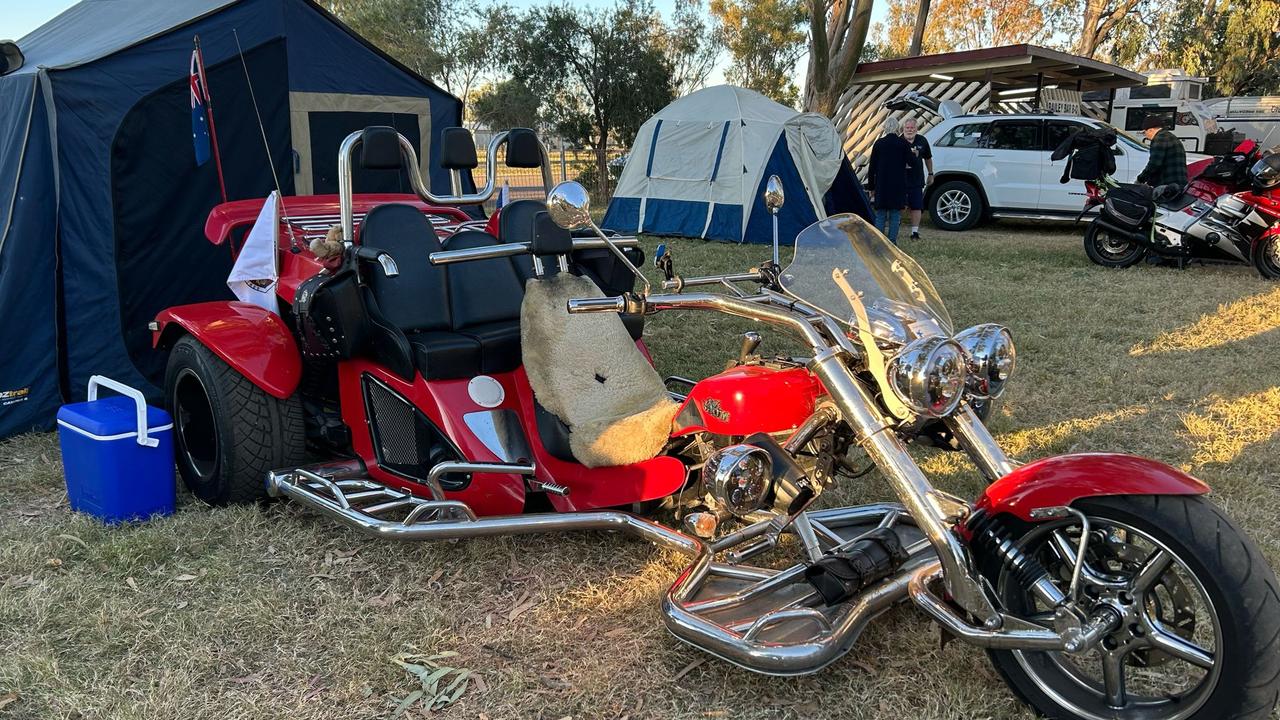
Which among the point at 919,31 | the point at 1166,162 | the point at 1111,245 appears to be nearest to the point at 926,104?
the point at 1166,162

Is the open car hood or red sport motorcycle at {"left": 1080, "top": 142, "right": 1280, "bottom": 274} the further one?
the open car hood

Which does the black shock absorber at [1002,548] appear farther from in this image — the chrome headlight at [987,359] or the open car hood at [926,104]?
the open car hood at [926,104]

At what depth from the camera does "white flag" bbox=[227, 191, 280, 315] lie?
405 centimetres

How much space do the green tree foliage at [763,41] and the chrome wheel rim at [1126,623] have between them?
33.7m

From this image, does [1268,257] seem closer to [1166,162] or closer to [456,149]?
[1166,162]

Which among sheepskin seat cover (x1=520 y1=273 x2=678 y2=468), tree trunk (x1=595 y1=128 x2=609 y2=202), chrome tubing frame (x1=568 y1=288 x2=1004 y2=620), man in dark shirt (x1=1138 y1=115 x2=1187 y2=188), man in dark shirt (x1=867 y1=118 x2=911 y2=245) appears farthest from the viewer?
tree trunk (x1=595 y1=128 x2=609 y2=202)

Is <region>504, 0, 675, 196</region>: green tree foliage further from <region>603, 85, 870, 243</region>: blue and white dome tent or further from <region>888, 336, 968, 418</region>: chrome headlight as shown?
<region>888, 336, 968, 418</region>: chrome headlight

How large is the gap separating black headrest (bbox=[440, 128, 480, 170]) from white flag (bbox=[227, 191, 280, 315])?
31.9 inches

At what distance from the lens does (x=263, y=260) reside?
4.06m

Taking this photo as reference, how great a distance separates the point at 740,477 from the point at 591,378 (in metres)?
0.96

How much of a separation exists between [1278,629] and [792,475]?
3.78 feet

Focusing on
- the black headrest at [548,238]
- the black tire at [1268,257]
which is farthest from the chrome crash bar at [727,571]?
the black tire at [1268,257]

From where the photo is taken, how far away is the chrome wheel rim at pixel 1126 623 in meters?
2.10

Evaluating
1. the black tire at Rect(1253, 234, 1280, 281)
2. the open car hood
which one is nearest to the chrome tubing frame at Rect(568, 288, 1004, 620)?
the black tire at Rect(1253, 234, 1280, 281)
